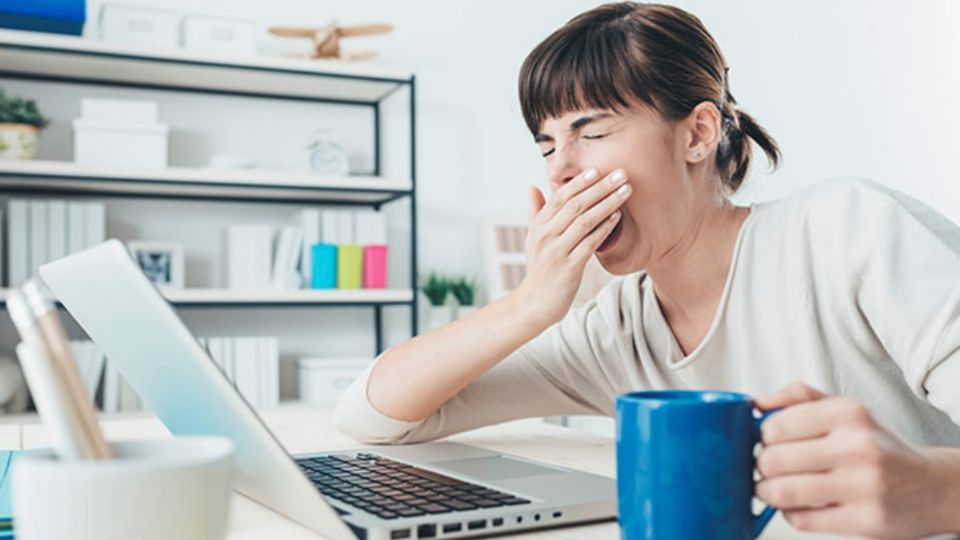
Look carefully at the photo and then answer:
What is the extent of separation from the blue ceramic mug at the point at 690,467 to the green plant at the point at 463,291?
2.70m

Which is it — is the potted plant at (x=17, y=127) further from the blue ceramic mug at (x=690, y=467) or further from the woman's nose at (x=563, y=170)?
the blue ceramic mug at (x=690, y=467)

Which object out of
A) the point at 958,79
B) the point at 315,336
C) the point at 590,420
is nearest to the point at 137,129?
the point at 315,336

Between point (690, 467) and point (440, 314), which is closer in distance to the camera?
point (690, 467)

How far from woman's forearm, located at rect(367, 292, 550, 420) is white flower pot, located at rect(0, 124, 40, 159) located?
6.53ft

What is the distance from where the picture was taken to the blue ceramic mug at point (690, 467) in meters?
0.48

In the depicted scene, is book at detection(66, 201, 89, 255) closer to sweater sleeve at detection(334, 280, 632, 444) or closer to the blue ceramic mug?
sweater sleeve at detection(334, 280, 632, 444)

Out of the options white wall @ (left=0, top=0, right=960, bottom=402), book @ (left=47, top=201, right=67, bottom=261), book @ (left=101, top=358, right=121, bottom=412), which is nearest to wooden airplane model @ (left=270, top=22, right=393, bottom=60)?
white wall @ (left=0, top=0, right=960, bottom=402)

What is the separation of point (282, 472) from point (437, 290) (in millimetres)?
2607

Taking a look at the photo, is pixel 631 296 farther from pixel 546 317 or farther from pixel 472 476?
pixel 472 476

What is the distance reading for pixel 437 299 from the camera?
3.20m

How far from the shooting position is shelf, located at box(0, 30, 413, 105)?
8.63 ft

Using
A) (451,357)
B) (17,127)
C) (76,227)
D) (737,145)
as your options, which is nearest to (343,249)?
(76,227)

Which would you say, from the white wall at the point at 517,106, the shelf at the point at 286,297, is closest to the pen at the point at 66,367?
the shelf at the point at 286,297

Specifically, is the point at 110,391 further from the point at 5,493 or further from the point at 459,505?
the point at 459,505
